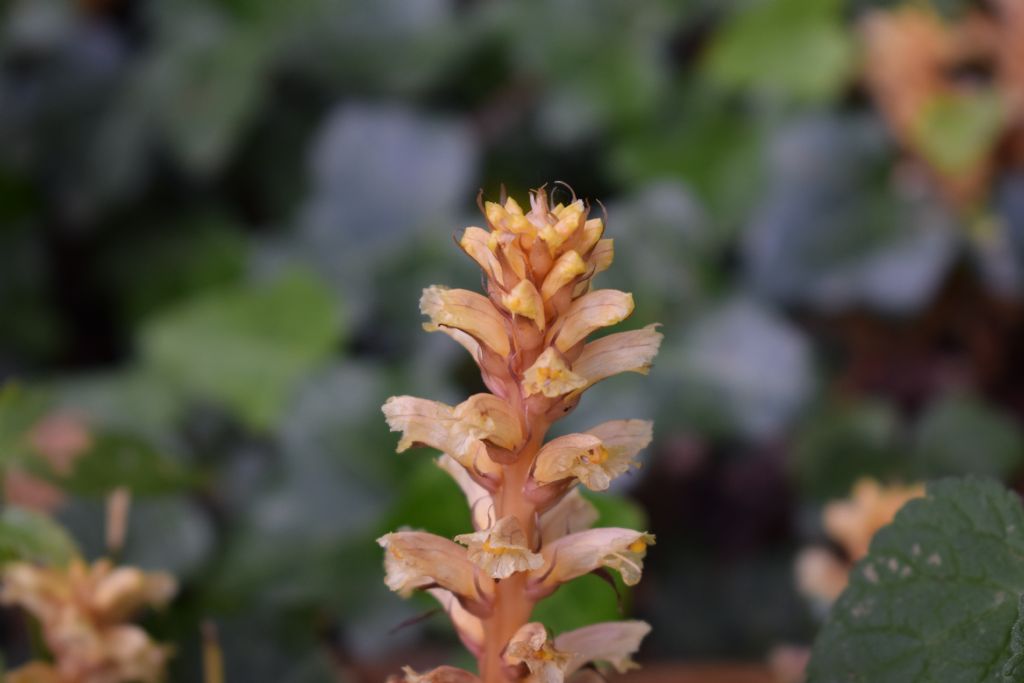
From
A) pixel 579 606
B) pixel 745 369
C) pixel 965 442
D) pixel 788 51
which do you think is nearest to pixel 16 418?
pixel 579 606

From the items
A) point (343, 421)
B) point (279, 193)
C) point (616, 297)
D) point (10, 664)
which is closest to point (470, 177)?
point (279, 193)

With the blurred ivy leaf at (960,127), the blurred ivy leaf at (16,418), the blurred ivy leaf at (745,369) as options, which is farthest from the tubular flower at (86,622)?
the blurred ivy leaf at (960,127)

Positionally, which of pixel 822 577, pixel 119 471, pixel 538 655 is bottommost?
pixel 538 655

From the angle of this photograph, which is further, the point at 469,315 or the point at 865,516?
the point at 865,516

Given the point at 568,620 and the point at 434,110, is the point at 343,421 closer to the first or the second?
the point at 568,620

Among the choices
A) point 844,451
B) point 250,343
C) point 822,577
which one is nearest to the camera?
point 822,577

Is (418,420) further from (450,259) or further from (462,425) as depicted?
(450,259)
